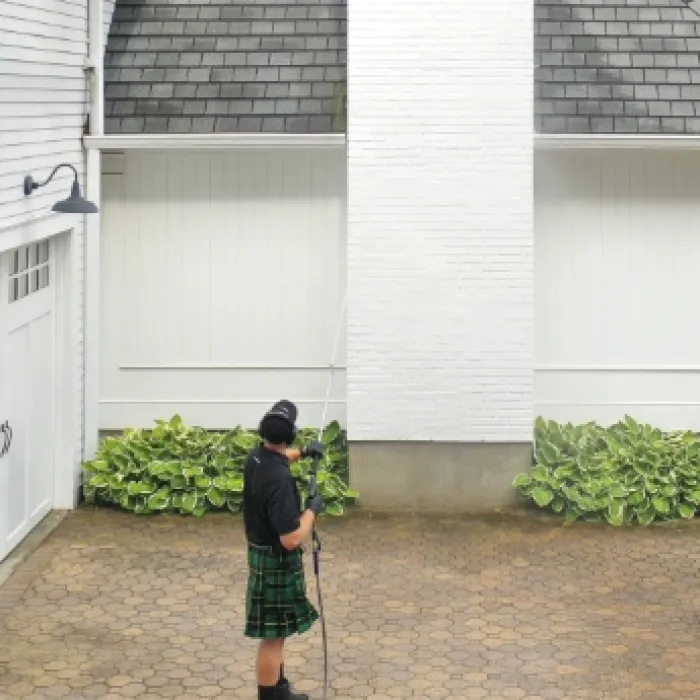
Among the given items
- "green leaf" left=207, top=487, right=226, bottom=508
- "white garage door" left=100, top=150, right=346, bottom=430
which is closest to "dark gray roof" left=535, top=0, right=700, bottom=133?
"white garage door" left=100, top=150, right=346, bottom=430

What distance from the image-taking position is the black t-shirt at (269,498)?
27.6 feet

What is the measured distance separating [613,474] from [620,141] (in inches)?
105

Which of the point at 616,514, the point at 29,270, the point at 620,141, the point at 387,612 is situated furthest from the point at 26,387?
the point at 620,141

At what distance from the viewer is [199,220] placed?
1364 cm

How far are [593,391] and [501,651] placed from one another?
4231mm

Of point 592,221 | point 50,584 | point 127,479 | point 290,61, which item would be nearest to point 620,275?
point 592,221

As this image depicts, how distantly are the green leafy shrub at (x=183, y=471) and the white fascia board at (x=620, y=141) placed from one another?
2991 millimetres

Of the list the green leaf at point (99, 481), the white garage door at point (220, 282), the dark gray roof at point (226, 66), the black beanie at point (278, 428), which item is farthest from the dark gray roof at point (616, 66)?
the black beanie at point (278, 428)

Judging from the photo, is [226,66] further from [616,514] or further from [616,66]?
[616,514]

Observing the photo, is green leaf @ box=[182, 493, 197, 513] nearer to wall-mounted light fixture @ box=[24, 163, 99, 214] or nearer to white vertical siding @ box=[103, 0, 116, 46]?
wall-mounted light fixture @ box=[24, 163, 99, 214]

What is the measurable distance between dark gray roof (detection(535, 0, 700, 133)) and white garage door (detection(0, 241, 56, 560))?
A: 4.29 m

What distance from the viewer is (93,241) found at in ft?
43.3

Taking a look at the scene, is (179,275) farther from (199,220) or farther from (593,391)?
(593,391)

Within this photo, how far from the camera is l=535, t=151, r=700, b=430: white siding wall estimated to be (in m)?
13.6
